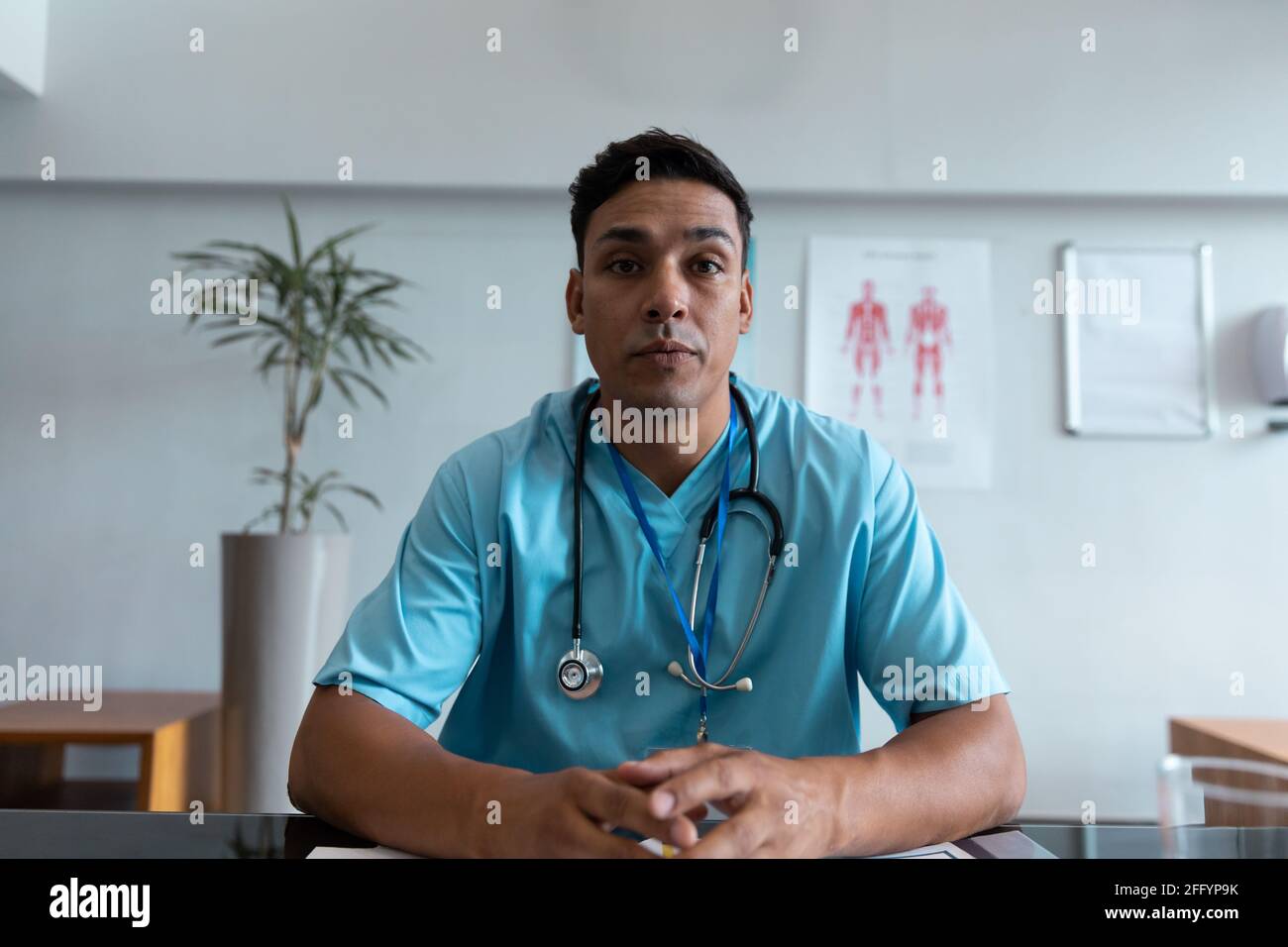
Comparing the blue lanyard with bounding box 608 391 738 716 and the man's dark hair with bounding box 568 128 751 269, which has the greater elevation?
the man's dark hair with bounding box 568 128 751 269

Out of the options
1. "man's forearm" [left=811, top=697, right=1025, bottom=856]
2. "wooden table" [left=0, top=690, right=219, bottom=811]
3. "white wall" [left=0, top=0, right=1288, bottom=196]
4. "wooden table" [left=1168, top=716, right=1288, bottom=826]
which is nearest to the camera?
"man's forearm" [left=811, top=697, right=1025, bottom=856]

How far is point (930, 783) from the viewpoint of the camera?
0.87 meters

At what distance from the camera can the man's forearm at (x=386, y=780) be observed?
0.78 m

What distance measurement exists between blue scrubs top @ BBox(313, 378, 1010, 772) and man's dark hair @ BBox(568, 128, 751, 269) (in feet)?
1.18

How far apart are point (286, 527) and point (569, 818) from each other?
2.15m

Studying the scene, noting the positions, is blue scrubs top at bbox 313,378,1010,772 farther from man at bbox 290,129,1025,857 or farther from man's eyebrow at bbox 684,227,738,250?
man's eyebrow at bbox 684,227,738,250

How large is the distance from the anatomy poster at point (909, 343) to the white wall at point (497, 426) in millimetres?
64

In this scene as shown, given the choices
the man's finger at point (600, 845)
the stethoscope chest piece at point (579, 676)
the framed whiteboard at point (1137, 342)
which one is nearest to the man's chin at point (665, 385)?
the stethoscope chest piece at point (579, 676)

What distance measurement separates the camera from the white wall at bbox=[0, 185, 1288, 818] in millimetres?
2977

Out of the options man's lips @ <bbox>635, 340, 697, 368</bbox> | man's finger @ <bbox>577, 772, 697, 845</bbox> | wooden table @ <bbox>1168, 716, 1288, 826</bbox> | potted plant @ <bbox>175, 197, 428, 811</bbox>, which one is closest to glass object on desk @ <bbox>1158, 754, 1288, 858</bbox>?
wooden table @ <bbox>1168, 716, 1288, 826</bbox>

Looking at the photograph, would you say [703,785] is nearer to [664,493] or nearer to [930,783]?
[930,783]

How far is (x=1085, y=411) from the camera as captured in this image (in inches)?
119

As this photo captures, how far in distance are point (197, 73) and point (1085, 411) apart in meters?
3.08

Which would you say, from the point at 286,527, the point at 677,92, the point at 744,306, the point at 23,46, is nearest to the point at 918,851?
the point at 744,306
